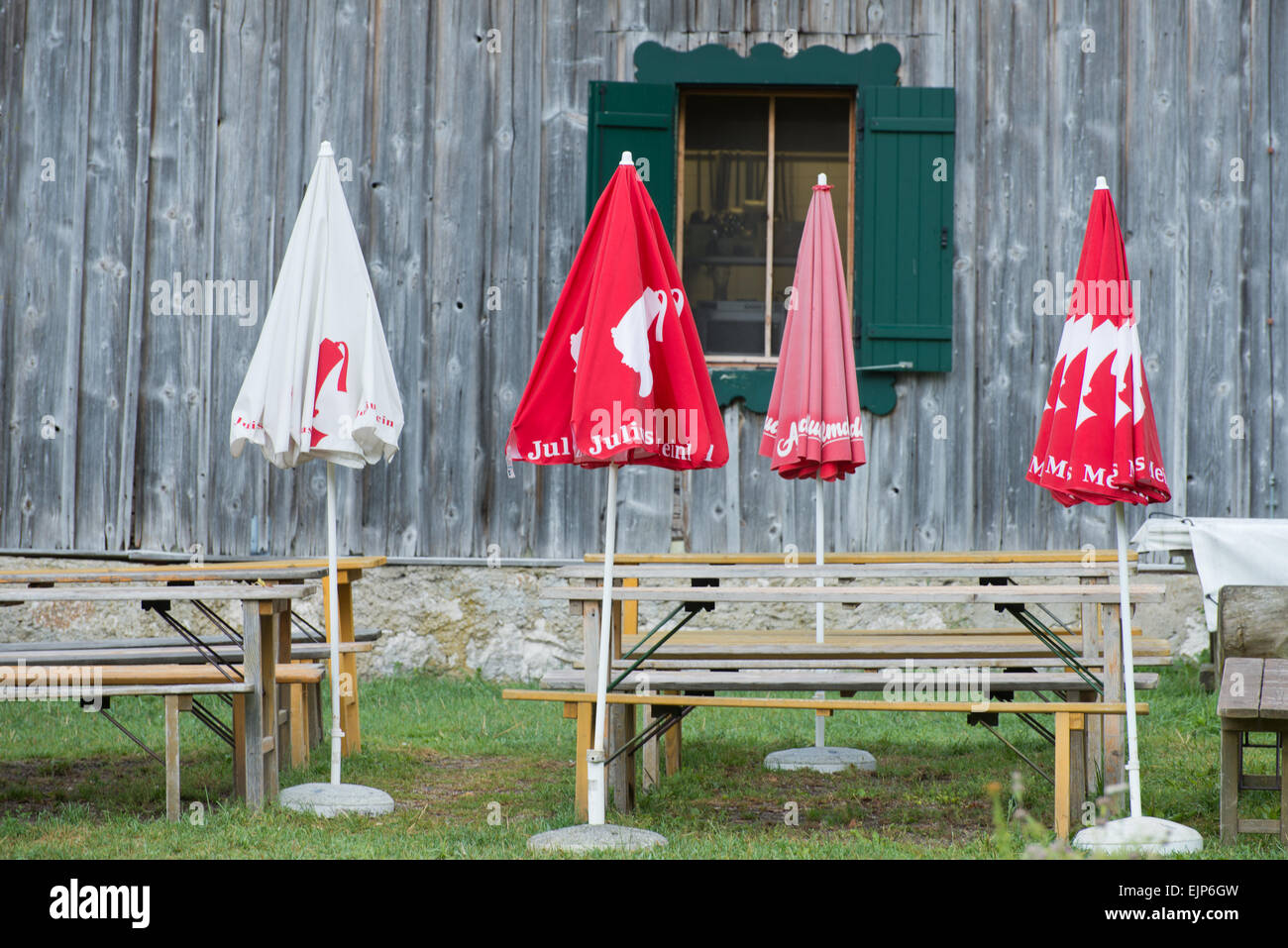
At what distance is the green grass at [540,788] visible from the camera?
4535mm

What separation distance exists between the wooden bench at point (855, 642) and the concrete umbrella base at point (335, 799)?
2.53 feet

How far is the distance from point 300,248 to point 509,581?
3633mm

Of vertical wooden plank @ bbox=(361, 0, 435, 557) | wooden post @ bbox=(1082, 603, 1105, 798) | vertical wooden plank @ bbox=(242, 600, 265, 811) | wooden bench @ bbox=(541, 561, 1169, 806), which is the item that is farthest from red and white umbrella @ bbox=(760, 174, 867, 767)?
vertical wooden plank @ bbox=(361, 0, 435, 557)

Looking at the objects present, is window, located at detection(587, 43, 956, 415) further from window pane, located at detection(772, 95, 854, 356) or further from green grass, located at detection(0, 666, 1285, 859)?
green grass, located at detection(0, 666, 1285, 859)

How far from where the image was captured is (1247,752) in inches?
254

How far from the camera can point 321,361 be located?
5.39 metres

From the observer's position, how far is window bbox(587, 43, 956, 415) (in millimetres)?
8484

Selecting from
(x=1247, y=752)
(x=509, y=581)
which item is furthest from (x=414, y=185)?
(x=1247, y=752)

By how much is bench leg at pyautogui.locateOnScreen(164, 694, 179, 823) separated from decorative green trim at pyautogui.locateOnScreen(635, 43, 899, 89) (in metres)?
5.19

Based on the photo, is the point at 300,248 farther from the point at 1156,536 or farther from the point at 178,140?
the point at 1156,536

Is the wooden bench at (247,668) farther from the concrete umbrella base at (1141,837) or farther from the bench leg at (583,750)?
the concrete umbrella base at (1141,837)

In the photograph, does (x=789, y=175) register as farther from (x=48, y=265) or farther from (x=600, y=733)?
(x=600, y=733)

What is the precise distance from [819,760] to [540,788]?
1.32 meters

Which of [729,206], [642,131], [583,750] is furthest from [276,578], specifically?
[729,206]
